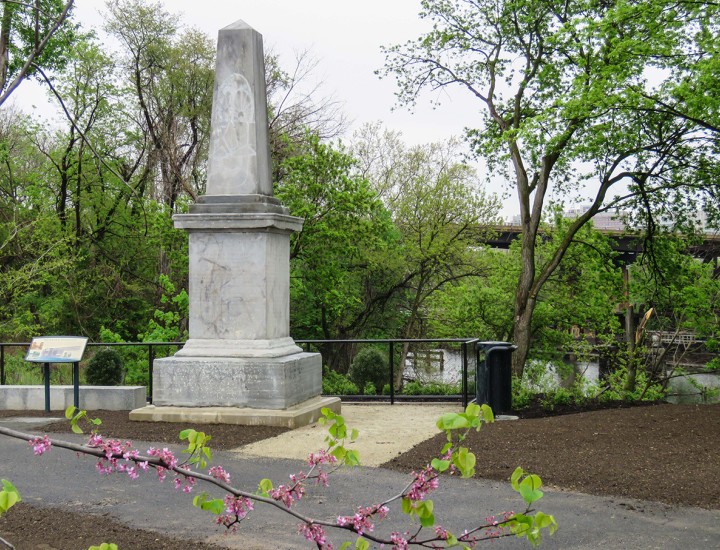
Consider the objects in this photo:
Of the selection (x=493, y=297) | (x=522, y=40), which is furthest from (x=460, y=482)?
(x=493, y=297)

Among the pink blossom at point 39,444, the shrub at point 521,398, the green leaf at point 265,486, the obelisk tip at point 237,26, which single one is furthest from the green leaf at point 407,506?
the shrub at point 521,398

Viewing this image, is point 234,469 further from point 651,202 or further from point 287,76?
point 287,76

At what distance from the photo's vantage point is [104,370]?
16172 millimetres

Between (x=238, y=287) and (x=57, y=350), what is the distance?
3.17 metres

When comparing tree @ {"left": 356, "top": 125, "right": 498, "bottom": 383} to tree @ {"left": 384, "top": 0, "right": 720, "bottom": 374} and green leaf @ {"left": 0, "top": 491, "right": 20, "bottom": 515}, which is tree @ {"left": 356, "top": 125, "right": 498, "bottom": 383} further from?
green leaf @ {"left": 0, "top": 491, "right": 20, "bottom": 515}

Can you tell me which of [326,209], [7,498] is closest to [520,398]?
[326,209]

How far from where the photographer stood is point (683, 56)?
1593 cm

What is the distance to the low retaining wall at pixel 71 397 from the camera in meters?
13.9

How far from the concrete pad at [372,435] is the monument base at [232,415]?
0.20m

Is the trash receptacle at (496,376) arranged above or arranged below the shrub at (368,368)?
above

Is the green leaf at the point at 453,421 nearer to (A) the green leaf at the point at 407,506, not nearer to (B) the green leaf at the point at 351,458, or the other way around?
(A) the green leaf at the point at 407,506

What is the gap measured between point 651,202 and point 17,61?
16808mm

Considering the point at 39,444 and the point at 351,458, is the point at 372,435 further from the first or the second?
the point at 39,444

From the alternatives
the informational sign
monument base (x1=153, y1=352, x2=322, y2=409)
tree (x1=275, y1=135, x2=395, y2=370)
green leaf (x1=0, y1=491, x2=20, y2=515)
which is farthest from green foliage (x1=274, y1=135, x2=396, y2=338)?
green leaf (x1=0, y1=491, x2=20, y2=515)
